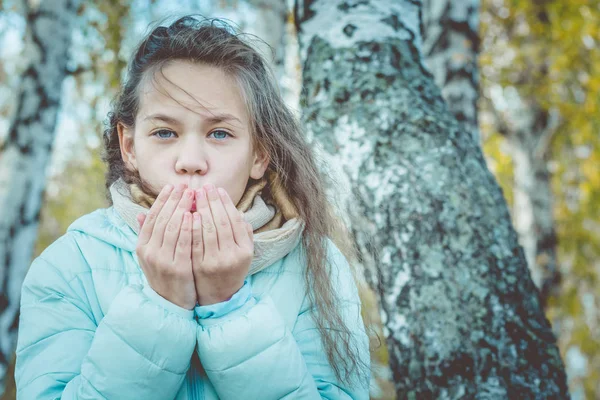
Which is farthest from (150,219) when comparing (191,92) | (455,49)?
(455,49)

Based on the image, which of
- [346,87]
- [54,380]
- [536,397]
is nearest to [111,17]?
[346,87]

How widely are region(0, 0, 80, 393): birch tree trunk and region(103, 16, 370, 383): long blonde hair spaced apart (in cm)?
213

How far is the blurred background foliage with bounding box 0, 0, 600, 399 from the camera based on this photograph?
536cm

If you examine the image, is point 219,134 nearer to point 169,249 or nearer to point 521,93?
point 169,249

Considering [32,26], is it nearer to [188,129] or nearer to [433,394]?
[188,129]

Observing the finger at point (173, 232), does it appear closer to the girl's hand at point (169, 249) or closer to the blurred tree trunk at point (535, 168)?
the girl's hand at point (169, 249)

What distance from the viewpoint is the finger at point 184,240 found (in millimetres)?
1398

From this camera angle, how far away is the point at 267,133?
5.93 feet

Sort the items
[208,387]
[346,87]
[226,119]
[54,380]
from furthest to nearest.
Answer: [346,87], [226,119], [208,387], [54,380]

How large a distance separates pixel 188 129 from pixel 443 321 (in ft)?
3.29

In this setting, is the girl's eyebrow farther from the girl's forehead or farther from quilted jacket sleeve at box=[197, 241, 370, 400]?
quilted jacket sleeve at box=[197, 241, 370, 400]

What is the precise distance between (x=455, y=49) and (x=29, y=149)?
2970mm

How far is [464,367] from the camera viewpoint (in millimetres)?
1713

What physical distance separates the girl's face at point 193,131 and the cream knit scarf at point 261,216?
0.19ft
